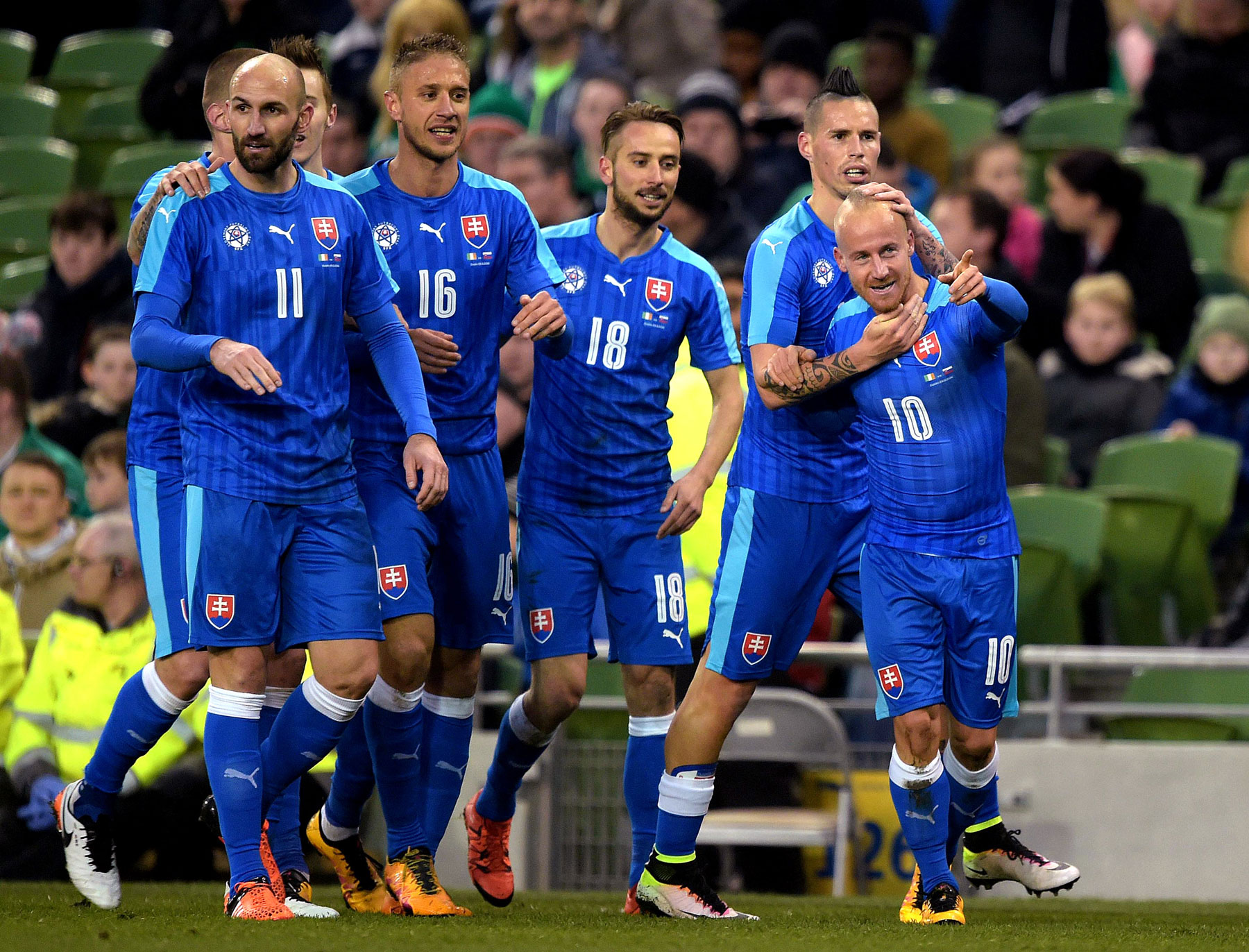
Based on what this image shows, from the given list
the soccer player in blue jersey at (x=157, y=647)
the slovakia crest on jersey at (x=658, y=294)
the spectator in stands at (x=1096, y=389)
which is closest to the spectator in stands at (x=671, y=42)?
the spectator in stands at (x=1096, y=389)

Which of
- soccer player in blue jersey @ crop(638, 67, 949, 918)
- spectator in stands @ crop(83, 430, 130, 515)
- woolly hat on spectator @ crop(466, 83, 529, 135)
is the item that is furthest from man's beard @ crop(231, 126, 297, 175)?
woolly hat on spectator @ crop(466, 83, 529, 135)

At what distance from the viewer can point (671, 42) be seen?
12773 mm

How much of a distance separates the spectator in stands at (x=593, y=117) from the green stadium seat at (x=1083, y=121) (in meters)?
3.20

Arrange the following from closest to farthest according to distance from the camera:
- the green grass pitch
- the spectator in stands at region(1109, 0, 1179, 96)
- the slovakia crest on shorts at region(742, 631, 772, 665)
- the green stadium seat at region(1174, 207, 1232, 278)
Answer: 1. the green grass pitch
2. the slovakia crest on shorts at region(742, 631, 772, 665)
3. the green stadium seat at region(1174, 207, 1232, 278)
4. the spectator in stands at region(1109, 0, 1179, 96)

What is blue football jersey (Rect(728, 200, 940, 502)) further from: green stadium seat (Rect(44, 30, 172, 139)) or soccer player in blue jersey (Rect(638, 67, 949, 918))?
green stadium seat (Rect(44, 30, 172, 139))

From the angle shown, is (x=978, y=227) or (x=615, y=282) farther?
(x=978, y=227)

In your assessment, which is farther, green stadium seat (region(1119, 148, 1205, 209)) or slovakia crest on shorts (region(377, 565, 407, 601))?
green stadium seat (region(1119, 148, 1205, 209))

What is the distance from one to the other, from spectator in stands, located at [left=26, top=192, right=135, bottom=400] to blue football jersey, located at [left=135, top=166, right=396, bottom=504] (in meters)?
5.18

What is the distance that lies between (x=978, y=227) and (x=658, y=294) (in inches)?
161

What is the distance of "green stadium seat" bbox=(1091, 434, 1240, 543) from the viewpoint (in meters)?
9.30

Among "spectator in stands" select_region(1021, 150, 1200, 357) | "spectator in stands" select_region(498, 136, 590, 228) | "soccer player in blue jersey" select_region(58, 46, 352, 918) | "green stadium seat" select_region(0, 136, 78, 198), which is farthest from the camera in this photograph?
"green stadium seat" select_region(0, 136, 78, 198)

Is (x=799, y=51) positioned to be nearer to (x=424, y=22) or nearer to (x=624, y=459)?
(x=424, y=22)

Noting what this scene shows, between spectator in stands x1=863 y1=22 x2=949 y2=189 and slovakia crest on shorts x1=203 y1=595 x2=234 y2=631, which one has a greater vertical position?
spectator in stands x1=863 y1=22 x2=949 y2=189

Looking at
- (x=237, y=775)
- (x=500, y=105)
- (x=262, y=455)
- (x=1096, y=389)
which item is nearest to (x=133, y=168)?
(x=500, y=105)
